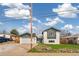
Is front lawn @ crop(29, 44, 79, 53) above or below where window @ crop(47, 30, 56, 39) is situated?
below

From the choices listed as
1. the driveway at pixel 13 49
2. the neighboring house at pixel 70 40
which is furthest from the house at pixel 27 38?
the neighboring house at pixel 70 40

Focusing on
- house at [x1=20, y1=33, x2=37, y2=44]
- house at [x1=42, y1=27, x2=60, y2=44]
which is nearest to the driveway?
house at [x1=20, y1=33, x2=37, y2=44]

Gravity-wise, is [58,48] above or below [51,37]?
below

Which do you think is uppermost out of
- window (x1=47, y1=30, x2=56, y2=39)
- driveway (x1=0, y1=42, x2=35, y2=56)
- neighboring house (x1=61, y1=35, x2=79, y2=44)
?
window (x1=47, y1=30, x2=56, y2=39)

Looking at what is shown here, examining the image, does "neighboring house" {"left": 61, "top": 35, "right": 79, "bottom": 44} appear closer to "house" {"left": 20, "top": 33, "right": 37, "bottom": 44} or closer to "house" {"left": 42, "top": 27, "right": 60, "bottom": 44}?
"house" {"left": 42, "top": 27, "right": 60, "bottom": 44}

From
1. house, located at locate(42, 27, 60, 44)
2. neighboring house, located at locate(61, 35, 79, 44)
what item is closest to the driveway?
house, located at locate(42, 27, 60, 44)

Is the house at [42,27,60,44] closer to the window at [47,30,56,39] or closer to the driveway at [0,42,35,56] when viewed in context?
the window at [47,30,56,39]

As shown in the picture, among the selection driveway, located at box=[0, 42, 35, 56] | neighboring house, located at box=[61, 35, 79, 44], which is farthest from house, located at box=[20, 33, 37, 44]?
neighboring house, located at box=[61, 35, 79, 44]

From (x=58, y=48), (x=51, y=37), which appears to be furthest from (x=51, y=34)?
(x=58, y=48)

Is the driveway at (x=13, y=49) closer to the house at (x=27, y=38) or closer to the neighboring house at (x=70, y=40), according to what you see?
the house at (x=27, y=38)

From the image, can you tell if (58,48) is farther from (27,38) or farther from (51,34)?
(27,38)

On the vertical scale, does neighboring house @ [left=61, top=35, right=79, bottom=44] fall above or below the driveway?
above

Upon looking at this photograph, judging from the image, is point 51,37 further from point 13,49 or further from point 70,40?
point 13,49

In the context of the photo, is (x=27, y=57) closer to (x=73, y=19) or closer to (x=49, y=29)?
(x=49, y=29)
